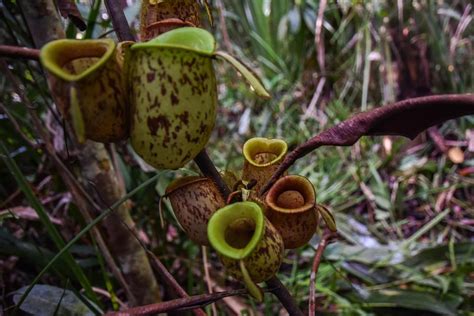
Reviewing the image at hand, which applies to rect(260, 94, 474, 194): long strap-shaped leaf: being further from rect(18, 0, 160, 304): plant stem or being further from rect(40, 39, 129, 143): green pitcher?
rect(18, 0, 160, 304): plant stem

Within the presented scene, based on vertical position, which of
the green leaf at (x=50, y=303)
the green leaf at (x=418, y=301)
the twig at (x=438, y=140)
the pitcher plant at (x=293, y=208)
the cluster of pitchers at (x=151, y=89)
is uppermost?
the cluster of pitchers at (x=151, y=89)

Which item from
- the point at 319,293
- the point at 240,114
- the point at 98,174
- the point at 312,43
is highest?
the point at 312,43

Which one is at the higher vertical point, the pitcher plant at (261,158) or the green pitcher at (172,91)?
the green pitcher at (172,91)

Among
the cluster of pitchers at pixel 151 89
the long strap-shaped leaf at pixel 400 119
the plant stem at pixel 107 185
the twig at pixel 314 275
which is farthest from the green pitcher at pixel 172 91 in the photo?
the plant stem at pixel 107 185

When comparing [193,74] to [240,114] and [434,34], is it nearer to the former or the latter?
[434,34]

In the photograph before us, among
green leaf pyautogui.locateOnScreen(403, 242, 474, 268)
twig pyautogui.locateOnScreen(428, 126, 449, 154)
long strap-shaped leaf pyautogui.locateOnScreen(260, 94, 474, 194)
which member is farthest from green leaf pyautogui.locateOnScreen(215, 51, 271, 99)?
twig pyautogui.locateOnScreen(428, 126, 449, 154)

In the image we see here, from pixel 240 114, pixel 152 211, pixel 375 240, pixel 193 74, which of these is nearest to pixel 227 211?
pixel 193 74

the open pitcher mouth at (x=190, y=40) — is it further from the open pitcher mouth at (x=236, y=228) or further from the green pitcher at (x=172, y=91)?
the open pitcher mouth at (x=236, y=228)
